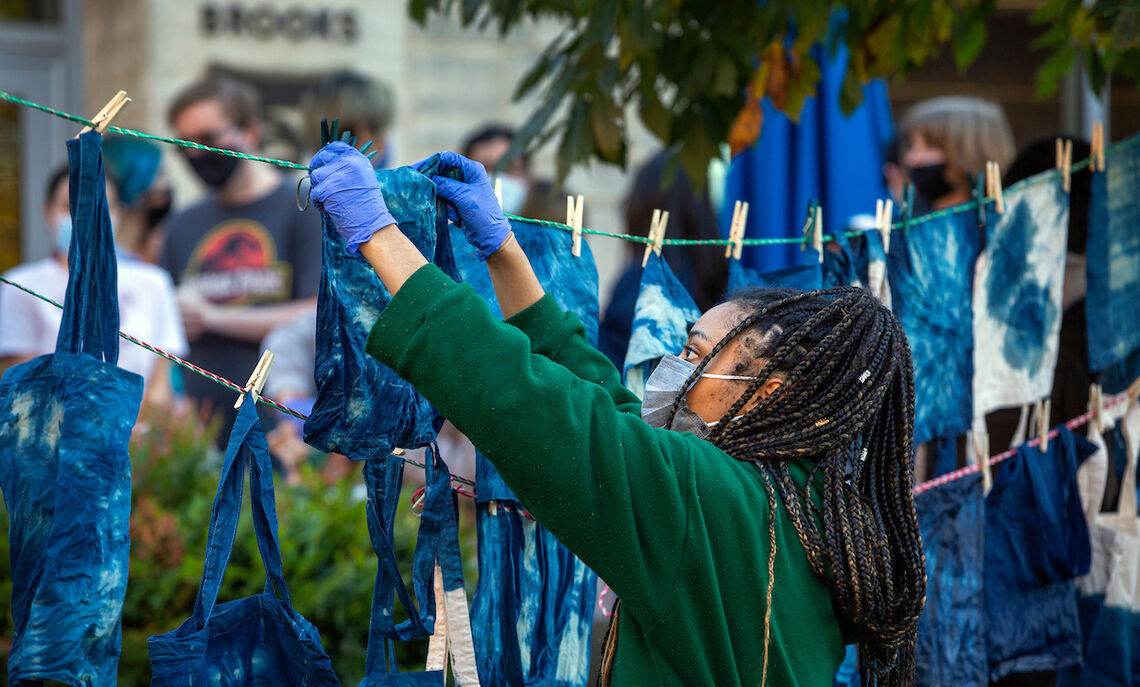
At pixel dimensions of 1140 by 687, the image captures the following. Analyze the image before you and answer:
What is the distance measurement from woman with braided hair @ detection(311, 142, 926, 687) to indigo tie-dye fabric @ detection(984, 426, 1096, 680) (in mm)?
1030

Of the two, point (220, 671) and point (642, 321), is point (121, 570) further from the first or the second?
point (642, 321)

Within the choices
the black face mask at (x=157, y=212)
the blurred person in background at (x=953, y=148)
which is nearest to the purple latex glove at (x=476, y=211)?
the blurred person in background at (x=953, y=148)

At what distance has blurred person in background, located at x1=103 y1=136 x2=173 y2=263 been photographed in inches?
206

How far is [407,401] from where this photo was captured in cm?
196

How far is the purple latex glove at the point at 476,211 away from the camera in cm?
191

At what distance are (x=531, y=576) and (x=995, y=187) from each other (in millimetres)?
1425

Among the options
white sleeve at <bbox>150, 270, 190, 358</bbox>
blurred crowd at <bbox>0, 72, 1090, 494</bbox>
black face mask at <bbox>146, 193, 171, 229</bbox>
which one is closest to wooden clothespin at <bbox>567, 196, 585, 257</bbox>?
blurred crowd at <bbox>0, 72, 1090, 494</bbox>

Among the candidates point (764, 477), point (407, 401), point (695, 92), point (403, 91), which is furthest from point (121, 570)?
point (403, 91)

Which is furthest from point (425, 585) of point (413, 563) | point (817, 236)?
point (817, 236)

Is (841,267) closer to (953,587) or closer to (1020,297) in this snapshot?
(1020,297)

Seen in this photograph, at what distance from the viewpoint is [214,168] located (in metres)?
5.20

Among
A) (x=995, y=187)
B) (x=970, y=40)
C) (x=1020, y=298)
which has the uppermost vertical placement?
(x=970, y=40)

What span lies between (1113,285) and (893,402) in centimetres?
146

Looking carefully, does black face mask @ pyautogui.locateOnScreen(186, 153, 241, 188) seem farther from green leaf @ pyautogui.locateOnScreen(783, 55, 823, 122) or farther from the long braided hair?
the long braided hair
